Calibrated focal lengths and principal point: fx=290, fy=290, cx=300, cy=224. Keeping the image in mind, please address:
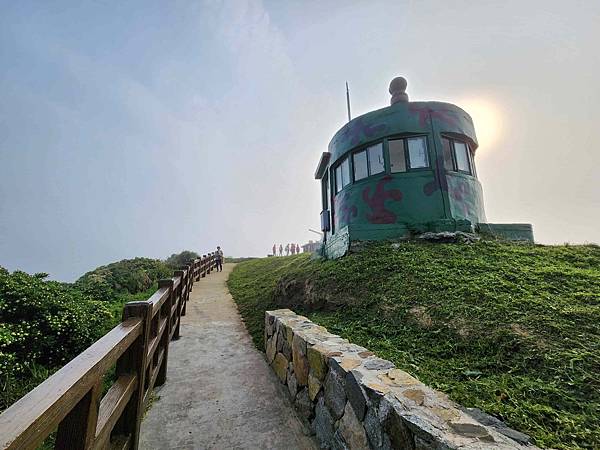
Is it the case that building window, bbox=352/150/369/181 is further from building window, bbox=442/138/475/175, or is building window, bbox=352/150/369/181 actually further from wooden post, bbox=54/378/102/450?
wooden post, bbox=54/378/102/450

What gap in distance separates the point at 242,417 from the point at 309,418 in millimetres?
778

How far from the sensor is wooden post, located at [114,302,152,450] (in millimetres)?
2377

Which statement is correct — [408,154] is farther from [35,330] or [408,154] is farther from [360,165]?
[35,330]

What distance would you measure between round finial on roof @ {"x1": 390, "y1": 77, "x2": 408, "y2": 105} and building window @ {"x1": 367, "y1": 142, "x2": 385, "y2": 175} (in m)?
2.36

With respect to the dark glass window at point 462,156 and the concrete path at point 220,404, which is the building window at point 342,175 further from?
the concrete path at point 220,404

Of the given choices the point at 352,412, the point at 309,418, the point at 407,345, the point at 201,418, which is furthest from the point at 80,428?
the point at 407,345

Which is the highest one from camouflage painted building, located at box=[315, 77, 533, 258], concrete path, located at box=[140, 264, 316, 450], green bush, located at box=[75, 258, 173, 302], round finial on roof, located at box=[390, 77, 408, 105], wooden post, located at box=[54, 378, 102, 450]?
round finial on roof, located at box=[390, 77, 408, 105]

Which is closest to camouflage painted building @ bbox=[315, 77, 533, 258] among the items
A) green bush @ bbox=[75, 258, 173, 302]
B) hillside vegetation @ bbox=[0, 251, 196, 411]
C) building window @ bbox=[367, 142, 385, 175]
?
building window @ bbox=[367, 142, 385, 175]

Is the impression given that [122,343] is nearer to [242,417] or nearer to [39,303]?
[242,417]

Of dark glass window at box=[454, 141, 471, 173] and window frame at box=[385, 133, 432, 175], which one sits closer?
window frame at box=[385, 133, 432, 175]

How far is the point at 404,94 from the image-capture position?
390 inches

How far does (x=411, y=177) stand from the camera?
26.7 ft

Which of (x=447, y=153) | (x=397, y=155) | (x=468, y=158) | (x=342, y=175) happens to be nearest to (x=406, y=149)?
(x=397, y=155)

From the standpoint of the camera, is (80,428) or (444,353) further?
(444,353)
